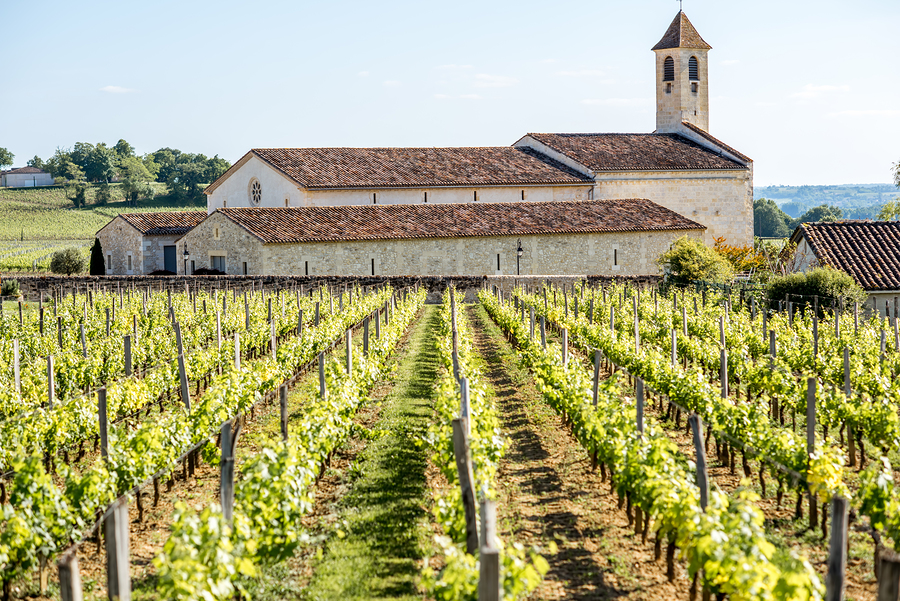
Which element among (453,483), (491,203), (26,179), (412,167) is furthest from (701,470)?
(26,179)

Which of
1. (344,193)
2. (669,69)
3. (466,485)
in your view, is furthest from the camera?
(669,69)

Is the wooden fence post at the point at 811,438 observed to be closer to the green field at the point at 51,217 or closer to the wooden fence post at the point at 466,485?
the wooden fence post at the point at 466,485

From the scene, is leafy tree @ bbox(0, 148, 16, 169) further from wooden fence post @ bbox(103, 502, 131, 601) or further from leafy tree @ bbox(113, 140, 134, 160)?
wooden fence post @ bbox(103, 502, 131, 601)

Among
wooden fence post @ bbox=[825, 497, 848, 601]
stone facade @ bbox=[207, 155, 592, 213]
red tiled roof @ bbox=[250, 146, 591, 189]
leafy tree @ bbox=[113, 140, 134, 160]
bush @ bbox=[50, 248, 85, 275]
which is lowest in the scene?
wooden fence post @ bbox=[825, 497, 848, 601]

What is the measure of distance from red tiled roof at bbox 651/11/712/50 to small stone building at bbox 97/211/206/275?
23984mm

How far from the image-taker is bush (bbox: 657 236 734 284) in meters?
26.2

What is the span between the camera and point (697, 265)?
2661 cm

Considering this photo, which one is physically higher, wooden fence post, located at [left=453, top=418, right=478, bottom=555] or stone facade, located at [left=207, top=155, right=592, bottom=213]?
stone facade, located at [left=207, top=155, right=592, bottom=213]

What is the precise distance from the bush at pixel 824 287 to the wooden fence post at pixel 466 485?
14.0 metres

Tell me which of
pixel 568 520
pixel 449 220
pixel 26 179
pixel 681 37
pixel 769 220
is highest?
pixel 26 179

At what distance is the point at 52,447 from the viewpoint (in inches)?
303

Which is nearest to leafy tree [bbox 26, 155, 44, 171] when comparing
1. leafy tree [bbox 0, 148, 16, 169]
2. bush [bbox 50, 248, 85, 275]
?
leafy tree [bbox 0, 148, 16, 169]

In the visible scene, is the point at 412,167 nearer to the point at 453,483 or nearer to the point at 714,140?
the point at 714,140

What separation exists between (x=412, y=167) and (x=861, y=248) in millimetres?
20476
